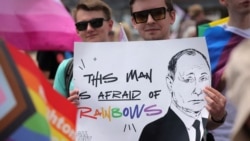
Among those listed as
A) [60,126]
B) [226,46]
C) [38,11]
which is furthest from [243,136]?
[38,11]

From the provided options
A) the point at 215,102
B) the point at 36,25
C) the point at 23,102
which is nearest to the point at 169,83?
the point at 215,102

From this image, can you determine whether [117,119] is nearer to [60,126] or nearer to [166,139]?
[166,139]

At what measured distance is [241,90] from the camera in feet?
4.27

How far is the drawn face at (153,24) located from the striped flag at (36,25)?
3.00 feet

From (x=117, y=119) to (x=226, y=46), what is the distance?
872 mm

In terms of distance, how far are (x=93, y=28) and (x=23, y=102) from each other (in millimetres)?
2005

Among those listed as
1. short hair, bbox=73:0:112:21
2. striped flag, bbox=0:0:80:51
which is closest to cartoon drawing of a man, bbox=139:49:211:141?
short hair, bbox=73:0:112:21

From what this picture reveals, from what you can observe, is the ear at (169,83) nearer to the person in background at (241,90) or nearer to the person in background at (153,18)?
the person in background at (153,18)

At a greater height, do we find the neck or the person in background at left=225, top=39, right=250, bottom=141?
the person in background at left=225, top=39, right=250, bottom=141

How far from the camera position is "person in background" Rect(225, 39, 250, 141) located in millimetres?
1289

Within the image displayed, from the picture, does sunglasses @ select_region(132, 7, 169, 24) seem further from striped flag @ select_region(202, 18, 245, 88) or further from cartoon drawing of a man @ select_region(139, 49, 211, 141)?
striped flag @ select_region(202, 18, 245, 88)

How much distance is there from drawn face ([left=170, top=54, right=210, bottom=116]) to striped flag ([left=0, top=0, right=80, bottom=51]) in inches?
48.7

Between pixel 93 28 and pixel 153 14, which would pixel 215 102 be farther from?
pixel 93 28

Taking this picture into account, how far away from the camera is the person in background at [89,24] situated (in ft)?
11.9
